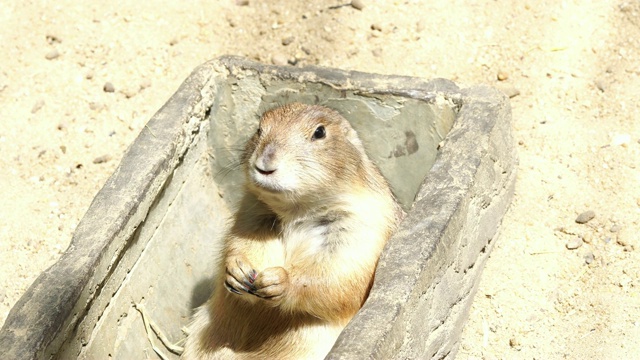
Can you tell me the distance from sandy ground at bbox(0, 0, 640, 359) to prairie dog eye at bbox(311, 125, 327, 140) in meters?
1.44

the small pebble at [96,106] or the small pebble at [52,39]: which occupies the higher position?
the small pebble at [52,39]

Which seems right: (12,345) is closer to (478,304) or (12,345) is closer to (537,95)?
(478,304)

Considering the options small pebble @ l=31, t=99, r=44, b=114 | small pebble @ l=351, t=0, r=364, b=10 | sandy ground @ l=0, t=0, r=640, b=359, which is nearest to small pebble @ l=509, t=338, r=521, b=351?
sandy ground @ l=0, t=0, r=640, b=359

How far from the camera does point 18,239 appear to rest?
5.93m

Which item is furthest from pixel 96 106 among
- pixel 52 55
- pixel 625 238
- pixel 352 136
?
pixel 625 238

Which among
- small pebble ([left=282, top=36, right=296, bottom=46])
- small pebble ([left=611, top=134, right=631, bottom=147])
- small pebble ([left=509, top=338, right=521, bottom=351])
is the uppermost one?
small pebble ([left=282, top=36, right=296, bottom=46])

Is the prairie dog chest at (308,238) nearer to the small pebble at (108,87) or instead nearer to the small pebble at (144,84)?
the small pebble at (144,84)

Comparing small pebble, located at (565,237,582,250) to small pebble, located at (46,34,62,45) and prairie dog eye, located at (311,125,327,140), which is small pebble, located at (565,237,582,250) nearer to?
prairie dog eye, located at (311,125,327,140)

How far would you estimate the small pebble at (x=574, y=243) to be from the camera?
215 inches

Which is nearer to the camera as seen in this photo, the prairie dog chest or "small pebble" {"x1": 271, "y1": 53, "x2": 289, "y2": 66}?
the prairie dog chest

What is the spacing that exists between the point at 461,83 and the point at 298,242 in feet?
4.76

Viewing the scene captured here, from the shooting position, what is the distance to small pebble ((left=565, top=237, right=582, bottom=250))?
5.45 m

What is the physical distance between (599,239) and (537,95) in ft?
4.35

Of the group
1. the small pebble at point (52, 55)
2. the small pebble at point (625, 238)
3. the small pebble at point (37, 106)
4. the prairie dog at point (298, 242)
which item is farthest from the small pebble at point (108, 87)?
the small pebble at point (625, 238)
